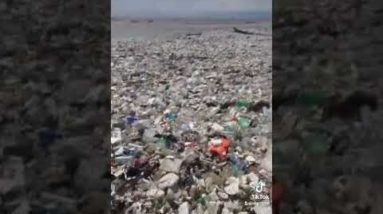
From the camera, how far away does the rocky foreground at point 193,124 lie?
6.91ft

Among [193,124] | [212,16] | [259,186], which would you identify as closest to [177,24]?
[212,16]

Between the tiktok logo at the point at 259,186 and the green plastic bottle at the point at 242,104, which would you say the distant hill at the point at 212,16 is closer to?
the green plastic bottle at the point at 242,104

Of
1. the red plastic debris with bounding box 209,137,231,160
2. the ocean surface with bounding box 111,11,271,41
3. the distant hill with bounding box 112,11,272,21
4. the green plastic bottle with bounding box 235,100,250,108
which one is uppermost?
the distant hill with bounding box 112,11,272,21

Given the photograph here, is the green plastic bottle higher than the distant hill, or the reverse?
the distant hill

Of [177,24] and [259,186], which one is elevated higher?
[177,24]

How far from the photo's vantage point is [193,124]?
216 centimetres

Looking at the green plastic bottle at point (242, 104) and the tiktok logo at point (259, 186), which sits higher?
the green plastic bottle at point (242, 104)

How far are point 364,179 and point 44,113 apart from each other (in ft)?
3.14

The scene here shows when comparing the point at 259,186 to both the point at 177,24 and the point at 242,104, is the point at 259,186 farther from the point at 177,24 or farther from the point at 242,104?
the point at 177,24

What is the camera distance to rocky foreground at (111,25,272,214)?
211 cm

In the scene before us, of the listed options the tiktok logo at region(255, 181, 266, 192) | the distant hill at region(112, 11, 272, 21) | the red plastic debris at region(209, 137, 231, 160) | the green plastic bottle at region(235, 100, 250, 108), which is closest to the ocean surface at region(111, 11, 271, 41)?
the distant hill at region(112, 11, 272, 21)

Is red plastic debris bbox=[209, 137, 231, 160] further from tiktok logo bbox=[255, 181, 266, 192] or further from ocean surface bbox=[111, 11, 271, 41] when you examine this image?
ocean surface bbox=[111, 11, 271, 41]

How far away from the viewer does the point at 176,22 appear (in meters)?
2.16

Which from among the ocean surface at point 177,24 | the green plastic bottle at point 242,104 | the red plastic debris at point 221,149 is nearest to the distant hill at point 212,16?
the ocean surface at point 177,24
